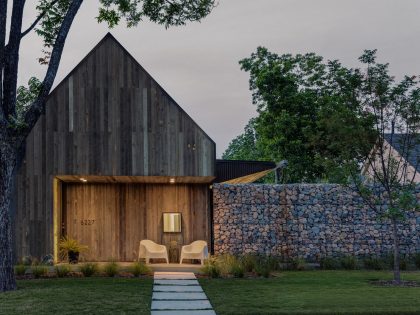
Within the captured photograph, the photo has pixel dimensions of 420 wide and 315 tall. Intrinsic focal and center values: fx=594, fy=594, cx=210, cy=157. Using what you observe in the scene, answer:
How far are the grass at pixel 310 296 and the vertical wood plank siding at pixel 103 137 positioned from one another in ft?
13.8

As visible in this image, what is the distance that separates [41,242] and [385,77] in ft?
31.7

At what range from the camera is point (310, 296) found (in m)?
10.7

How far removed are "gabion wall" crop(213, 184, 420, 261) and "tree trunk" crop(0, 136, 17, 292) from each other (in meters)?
7.93

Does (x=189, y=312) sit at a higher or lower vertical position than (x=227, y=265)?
lower

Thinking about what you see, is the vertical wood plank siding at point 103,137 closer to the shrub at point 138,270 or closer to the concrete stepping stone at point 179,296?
the shrub at point 138,270

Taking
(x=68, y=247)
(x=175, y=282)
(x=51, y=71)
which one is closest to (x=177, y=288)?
(x=175, y=282)

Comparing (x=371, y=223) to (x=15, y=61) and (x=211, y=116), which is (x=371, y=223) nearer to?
(x=15, y=61)

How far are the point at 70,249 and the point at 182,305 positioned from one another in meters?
7.42

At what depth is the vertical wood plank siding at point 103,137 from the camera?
15836 millimetres

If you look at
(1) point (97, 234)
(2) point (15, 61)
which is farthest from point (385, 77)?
(1) point (97, 234)

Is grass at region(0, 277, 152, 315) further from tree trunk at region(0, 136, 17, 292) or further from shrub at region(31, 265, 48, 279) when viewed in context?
shrub at region(31, 265, 48, 279)

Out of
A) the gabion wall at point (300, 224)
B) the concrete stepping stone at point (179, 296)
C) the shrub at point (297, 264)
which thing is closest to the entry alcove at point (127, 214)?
the gabion wall at point (300, 224)

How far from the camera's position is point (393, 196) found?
13320mm

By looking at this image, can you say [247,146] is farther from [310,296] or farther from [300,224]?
[310,296]
